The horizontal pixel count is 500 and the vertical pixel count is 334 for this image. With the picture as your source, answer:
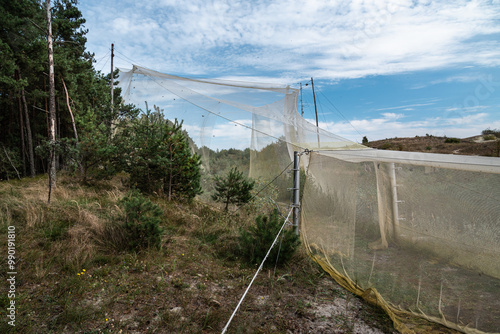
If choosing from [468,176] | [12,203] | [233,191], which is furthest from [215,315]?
[12,203]

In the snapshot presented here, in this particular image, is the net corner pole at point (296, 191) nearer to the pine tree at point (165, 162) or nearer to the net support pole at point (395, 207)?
the net support pole at point (395, 207)

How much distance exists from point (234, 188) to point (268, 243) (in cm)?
217

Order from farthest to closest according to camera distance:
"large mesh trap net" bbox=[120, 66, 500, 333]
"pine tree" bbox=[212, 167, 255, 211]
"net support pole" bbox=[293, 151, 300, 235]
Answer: "pine tree" bbox=[212, 167, 255, 211], "net support pole" bbox=[293, 151, 300, 235], "large mesh trap net" bbox=[120, 66, 500, 333]

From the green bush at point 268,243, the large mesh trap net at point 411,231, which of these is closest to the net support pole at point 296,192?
the large mesh trap net at point 411,231

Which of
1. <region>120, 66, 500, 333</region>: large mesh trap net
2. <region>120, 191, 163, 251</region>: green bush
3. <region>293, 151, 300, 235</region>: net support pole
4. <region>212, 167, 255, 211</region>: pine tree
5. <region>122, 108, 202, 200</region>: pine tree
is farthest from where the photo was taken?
<region>122, 108, 202, 200</region>: pine tree

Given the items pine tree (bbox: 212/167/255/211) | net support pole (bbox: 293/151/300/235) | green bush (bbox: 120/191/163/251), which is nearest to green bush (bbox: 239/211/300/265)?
net support pole (bbox: 293/151/300/235)

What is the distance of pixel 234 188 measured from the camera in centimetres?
596

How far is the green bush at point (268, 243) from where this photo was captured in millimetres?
3936

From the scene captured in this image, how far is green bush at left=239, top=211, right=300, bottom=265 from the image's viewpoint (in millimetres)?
3936

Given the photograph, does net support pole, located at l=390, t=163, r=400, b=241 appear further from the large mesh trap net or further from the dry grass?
the dry grass

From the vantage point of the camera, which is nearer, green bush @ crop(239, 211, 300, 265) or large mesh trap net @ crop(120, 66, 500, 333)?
large mesh trap net @ crop(120, 66, 500, 333)

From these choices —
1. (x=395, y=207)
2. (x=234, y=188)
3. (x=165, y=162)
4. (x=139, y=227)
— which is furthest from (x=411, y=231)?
(x=165, y=162)

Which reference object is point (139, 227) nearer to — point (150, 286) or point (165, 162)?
point (150, 286)

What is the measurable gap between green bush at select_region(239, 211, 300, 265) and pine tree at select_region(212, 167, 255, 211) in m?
1.92
